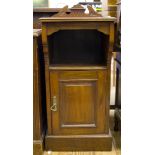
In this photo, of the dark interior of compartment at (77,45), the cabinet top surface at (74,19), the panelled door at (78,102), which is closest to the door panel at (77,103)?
the panelled door at (78,102)

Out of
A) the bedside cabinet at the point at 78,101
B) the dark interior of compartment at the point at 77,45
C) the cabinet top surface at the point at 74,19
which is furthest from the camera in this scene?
the dark interior of compartment at the point at 77,45

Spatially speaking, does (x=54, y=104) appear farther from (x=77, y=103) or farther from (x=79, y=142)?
(x=79, y=142)

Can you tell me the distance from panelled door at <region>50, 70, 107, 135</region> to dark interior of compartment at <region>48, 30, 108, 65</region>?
0.95 feet

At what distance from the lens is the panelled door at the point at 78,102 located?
5.68ft

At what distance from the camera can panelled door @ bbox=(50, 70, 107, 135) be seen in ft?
5.68

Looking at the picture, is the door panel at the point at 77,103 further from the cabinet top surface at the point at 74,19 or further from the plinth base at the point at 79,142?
the cabinet top surface at the point at 74,19

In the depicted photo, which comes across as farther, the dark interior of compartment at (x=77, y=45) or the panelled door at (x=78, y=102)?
the dark interior of compartment at (x=77, y=45)

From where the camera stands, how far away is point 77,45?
2.09 meters

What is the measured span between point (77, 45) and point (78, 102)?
1.74 feet

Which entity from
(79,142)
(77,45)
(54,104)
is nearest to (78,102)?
(54,104)

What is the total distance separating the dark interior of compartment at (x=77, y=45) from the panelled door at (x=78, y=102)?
0.29 m
